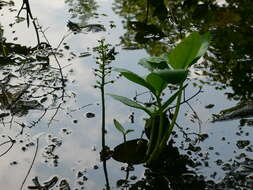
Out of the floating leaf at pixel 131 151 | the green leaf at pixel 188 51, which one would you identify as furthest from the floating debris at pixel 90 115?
the green leaf at pixel 188 51

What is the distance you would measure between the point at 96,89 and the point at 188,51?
761mm

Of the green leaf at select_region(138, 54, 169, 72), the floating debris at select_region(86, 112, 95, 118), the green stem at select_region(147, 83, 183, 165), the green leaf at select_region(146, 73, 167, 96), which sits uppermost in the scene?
the green leaf at select_region(138, 54, 169, 72)

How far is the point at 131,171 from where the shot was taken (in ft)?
4.73

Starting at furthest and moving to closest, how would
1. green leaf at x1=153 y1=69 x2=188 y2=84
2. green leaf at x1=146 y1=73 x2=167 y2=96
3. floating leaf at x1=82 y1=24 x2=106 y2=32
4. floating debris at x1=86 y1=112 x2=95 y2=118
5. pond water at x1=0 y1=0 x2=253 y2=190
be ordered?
floating leaf at x1=82 y1=24 x2=106 y2=32 < floating debris at x1=86 y1=112 x2=95 y2=118 < pond water at x1=0 y1=0 x2=253 y2=190 < green leaf at x1=146 y1=73 x2=167 y2=96 < green leaf at x1=153 y1=69 x2=188 y2=84

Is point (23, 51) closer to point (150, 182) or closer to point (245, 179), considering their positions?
point (150, 182)

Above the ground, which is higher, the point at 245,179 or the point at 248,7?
the point at 248,7

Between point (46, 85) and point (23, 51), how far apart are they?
479mm

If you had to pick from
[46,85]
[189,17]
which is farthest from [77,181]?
[189,17]

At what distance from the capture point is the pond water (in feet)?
4.87

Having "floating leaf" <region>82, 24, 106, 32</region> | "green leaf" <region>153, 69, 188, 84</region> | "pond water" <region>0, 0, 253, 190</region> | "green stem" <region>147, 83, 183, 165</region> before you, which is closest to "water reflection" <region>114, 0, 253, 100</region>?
"pond water" <region>0, 0, 253, 190</region>

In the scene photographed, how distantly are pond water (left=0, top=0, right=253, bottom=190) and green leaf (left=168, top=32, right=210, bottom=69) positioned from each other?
14.3 inches

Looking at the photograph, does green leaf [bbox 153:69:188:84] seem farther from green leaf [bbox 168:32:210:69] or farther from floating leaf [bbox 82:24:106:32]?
floating leaf [bbox 82:24:106:32]

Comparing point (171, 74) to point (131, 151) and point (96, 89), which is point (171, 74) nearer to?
point (131, 151)

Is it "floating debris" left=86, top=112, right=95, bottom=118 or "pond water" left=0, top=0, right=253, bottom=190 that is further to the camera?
"floating debris" left=86, top=112, right=95, bottom=118
